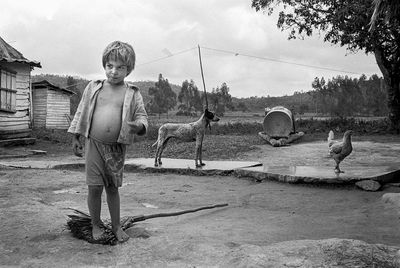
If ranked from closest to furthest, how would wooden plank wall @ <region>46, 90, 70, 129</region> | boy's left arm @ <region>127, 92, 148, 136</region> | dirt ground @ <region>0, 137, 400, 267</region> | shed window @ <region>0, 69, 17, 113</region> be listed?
dirt ground @ <region>0, 137, 400, 267</region>
boy's left arm @ <region>127, 92, 148, 136</region>
shed window @ <region>0, 69, 17, 113</region>
wooden plank wall @ <region>46, 90, 70, 129</region>

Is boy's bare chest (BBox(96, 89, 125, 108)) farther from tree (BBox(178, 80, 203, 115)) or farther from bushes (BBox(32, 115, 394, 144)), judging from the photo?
tree (BBox(178, 80, 203, 115))

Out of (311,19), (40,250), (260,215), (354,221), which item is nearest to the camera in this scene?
(40,250)

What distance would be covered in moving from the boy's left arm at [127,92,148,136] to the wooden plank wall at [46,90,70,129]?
58.1 feet

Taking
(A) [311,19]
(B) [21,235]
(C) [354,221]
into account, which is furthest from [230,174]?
(A) [311,19]

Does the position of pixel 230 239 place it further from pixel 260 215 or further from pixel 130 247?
pixel 260 215

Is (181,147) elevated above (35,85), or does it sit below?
below

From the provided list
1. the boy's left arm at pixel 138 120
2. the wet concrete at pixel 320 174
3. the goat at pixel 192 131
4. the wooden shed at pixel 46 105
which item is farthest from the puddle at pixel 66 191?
the wooden shed at pixel 46 105

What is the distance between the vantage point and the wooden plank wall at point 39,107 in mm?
19531

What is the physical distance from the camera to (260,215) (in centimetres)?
424

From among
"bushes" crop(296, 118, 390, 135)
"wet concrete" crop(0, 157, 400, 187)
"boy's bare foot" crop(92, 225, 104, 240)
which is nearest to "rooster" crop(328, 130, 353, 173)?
"wet concrete" crop(0, 157, 400, 187)

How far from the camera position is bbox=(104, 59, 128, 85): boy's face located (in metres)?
2.98

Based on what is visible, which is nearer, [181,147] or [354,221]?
[354,221]

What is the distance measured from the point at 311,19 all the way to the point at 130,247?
14770 mm

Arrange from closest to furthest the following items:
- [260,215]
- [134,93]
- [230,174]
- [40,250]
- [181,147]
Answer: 1. [40,250]
2. [134,93]
3. [260,215]
4. [230,174]
5. [181,147]
